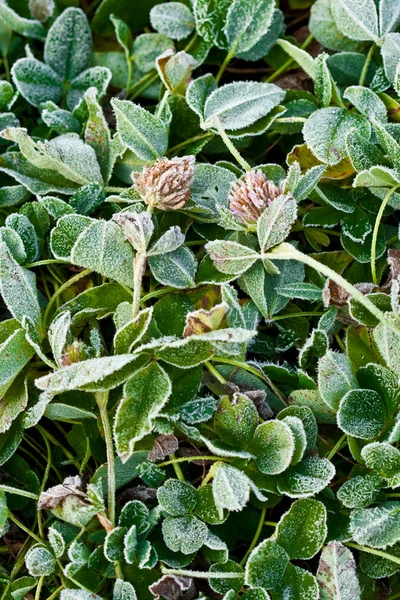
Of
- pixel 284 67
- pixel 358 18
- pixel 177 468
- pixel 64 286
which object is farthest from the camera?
pixel 284 67

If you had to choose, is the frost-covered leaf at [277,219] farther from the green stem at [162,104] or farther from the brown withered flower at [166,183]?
the green stem at [162,104]

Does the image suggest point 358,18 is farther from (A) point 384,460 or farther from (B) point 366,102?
(A) point 384,460

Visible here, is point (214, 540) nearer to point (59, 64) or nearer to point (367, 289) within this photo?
point (367, 289)

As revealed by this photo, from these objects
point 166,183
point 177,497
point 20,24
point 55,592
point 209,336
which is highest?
point 20,24

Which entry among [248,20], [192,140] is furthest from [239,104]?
[248,20]

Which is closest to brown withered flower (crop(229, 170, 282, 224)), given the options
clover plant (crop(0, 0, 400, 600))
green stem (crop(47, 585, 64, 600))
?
clover plant (crop(0, 0, 400, 600))

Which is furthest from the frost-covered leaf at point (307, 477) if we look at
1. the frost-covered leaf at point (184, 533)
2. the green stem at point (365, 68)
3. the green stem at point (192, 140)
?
the green stem at point (365, 68)

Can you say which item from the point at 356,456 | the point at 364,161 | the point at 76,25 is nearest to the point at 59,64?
the point at 76,25
